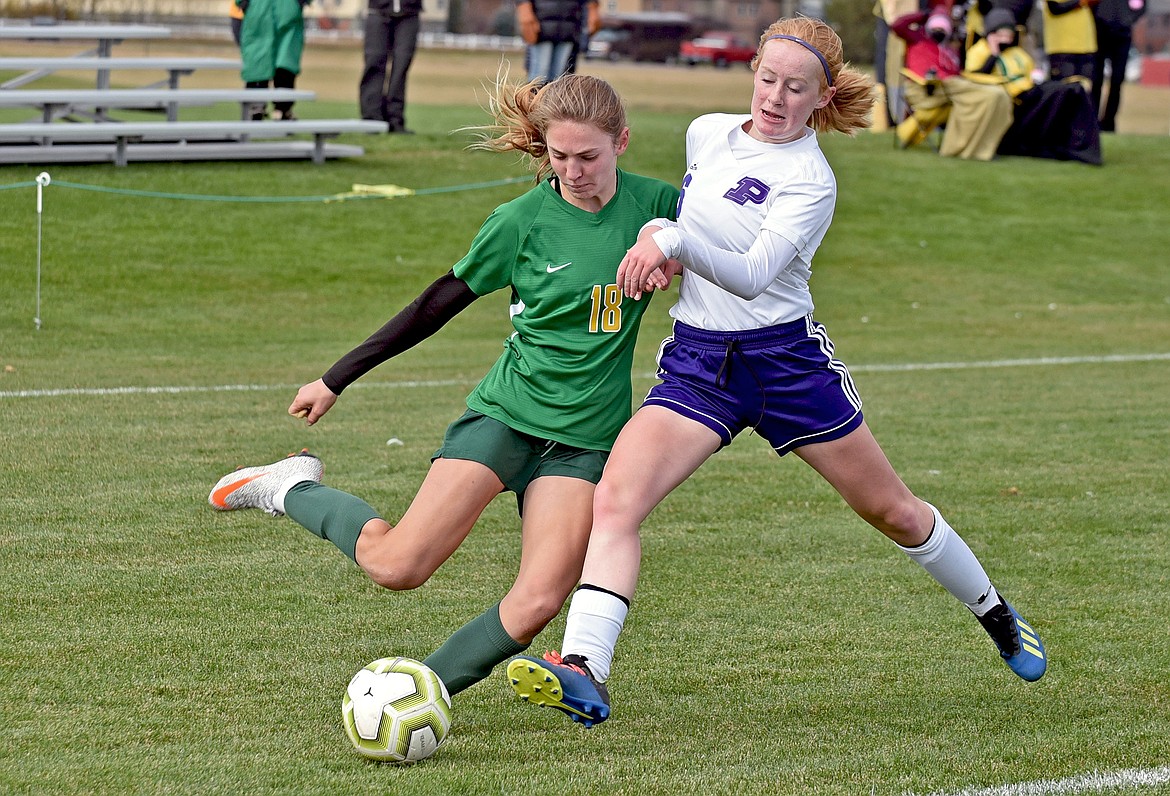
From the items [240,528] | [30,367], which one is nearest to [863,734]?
[240,528]

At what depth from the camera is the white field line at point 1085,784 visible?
3.91m

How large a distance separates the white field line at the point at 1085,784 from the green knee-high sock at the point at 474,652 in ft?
4.15

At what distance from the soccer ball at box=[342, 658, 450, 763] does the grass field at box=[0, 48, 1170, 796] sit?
8cm

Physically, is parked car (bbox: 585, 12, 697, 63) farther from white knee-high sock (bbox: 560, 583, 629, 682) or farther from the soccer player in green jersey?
white knee-high sock (bbox: 560, 583, 629, 682)

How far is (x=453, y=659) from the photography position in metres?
4.29

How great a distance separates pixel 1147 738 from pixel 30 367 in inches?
322

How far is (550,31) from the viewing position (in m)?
18.1

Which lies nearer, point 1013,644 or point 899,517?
point 899,517

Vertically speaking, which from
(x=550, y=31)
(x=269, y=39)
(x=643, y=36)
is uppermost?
(x=550, y=31)

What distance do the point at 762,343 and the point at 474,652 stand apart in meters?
1.24

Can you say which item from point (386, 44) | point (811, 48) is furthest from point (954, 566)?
point (386, 44)

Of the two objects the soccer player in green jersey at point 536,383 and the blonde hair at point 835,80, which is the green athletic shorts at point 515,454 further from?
the blonde hair at point 835,80

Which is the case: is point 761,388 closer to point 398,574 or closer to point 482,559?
point 398,574

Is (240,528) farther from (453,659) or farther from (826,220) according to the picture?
(826,220)
